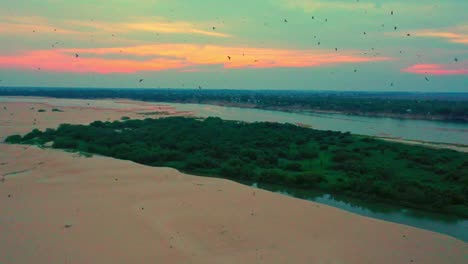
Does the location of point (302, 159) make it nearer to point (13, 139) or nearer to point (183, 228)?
point (183, 228)

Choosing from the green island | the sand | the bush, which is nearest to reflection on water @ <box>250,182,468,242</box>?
the green island

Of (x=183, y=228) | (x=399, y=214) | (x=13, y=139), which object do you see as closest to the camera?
(x=183, y=228)

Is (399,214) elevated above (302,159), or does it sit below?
below

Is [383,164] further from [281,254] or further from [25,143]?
[25,143]

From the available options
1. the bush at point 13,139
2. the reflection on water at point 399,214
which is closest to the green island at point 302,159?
the bush at point 13,139

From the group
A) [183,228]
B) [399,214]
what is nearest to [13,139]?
[183,228]

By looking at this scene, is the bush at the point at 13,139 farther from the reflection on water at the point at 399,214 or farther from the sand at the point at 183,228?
the reflection on water at the point at 399,214

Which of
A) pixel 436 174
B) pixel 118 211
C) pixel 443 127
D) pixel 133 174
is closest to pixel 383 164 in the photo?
pixel 436 174
